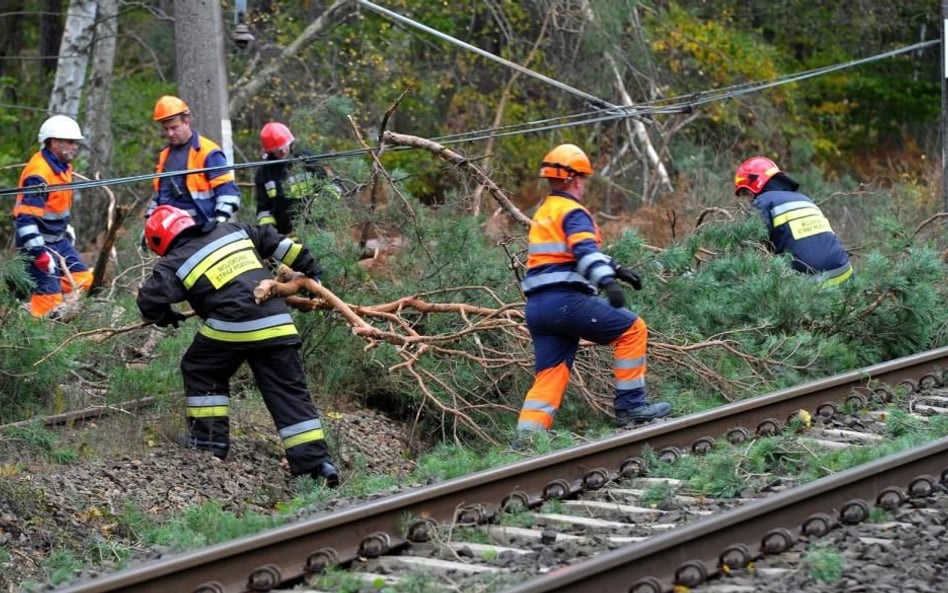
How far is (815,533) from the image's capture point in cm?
593

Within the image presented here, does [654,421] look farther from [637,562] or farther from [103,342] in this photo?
[103,342]

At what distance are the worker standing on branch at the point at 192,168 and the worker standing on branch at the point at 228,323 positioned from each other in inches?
103

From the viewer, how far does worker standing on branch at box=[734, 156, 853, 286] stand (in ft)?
36.0

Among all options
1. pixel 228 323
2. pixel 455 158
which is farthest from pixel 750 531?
pixel 455 158

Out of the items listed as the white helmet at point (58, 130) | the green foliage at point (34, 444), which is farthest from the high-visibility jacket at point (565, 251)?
the white helmet at point (58, 130)

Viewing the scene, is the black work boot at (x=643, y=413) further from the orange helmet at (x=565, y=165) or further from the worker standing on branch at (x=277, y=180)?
the worker standing on branch at (x=277, y=180)

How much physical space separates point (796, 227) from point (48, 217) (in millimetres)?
6473

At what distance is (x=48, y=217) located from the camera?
12.0 m

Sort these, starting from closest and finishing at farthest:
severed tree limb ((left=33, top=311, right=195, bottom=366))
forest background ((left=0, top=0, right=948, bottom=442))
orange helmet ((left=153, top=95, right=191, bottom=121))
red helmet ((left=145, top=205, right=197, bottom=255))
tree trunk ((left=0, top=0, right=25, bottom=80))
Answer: red helmet ((left=145, top=205, right=197, bottom=255))
severed tree limb ((left=33, top=311, right=195, bottom=366))
forest background ((left=0, top=0, right=948, bottom=442))
orange helmet ((left=153, top=95, right=191, bottom=121))
tree trunk ((left=0, top=0, right=25, bottom=80))

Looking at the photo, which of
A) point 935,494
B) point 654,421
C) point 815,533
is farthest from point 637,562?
point 654,421

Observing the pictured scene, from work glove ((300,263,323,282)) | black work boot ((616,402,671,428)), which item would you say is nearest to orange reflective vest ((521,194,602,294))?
black work boot ((616,402,671,428))

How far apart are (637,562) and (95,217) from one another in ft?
50.7

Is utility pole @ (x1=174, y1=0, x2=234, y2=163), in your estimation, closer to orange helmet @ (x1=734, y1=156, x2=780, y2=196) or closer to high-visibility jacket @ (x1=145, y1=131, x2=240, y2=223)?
high-visibility jacket @ (x1=145, y1=131, x2=240, y2=223)

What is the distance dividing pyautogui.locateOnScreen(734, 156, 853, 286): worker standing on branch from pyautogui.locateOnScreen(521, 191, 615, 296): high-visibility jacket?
10.7 feet
